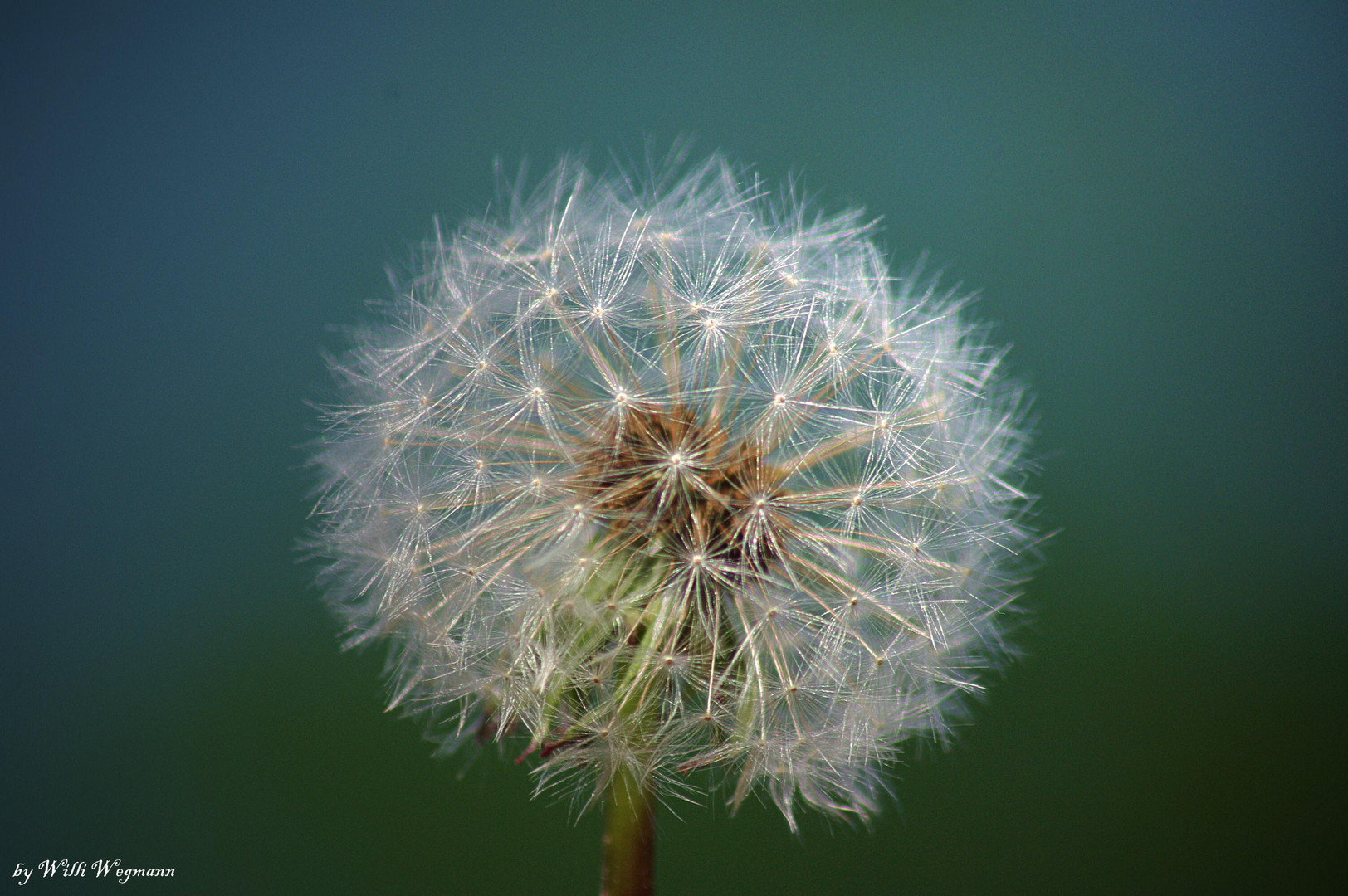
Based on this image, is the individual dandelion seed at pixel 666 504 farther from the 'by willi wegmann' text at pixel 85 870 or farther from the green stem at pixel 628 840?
the 'by willi wegmann' text at pixel 85 870

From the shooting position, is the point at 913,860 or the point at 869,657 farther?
the point at 913,860

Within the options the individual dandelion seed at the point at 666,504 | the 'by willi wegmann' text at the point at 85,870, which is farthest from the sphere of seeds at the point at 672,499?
the 'by willi wegmann' text at the point at 85,870

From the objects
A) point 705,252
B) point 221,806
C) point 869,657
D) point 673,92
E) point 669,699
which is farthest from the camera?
point 673,92

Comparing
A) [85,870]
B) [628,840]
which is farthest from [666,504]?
[85,870]

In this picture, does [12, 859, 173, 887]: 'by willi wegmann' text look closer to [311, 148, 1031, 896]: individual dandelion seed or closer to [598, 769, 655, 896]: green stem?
[311, 148, 1031, 896]: individual dandelion seed

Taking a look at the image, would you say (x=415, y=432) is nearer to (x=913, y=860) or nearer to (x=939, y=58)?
(x=913, y=860)

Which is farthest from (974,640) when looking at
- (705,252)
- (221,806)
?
(221,806)

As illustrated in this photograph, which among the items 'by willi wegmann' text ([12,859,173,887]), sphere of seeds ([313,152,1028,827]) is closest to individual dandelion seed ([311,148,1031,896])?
sphere of seeds ([313,152,1028,827])
